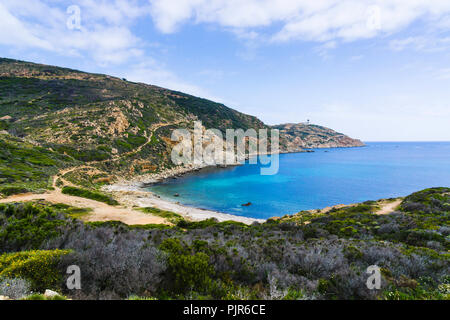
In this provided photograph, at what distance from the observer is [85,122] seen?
48312mm

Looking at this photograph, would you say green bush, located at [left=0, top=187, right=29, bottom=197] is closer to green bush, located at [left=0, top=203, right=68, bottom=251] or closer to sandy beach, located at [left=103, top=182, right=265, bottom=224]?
sandy beach, located at [left=103, top=182, right=265, bottom=224]

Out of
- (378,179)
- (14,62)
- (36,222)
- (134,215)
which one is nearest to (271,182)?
(378,179)

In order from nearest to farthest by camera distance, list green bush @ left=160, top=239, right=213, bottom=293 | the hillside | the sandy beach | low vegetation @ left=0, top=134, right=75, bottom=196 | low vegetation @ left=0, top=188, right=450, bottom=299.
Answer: low vegetation @ left=0, top=188, right=450, bottom=299
green bush @ left=160, top=239, right=213, bottom=293
low vegetation @ left=0, top=134, right=75, bottom=196
the sandy beach
the hillside

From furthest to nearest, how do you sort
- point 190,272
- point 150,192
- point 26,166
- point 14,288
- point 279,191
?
point 279,191, point 150,192, point 26,166, point 190,272, point 14,288

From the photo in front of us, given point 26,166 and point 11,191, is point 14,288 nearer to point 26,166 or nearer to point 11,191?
point 11,191

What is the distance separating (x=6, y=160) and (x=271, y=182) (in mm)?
47149

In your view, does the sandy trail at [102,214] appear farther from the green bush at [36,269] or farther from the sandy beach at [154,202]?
the green bush at [36,269]

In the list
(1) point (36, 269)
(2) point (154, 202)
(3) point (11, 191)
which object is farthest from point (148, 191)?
(1) point (36, 269)

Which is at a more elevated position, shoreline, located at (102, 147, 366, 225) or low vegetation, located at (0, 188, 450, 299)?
low vegetation, located at (0, 188, 450, 299)

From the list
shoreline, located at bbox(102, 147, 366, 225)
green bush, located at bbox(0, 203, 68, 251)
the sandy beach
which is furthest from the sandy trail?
green bush, located at bbox(0, 203, 68, 251)

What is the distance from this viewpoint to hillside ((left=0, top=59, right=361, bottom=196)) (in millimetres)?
40125

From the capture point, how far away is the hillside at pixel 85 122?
4012 cm
